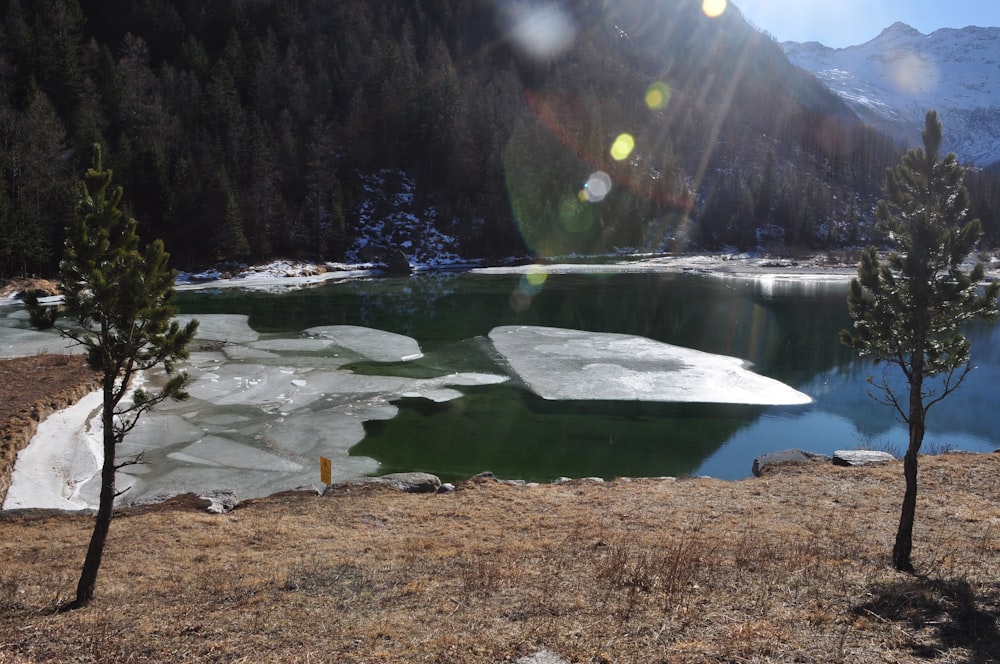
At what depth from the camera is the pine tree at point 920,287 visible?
9.51 metres

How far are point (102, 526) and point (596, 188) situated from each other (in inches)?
4787

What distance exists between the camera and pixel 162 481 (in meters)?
17.2

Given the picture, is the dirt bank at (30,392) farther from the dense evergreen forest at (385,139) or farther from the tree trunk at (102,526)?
the dense evergreen forest at (385,139)

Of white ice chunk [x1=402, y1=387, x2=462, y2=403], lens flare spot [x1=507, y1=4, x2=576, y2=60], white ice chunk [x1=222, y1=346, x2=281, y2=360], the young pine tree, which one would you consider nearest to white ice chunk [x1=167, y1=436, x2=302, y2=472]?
white ice chunk [x1=402, y1=387, x2=462, y2=403]

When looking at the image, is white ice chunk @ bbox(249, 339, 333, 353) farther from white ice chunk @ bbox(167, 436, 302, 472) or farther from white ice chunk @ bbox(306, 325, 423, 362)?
white ice chunk @ bbox(167, 436, 302, 472)

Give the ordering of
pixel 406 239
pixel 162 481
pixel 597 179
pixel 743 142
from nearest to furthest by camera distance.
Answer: pixel 162 481, pixel 406 239, pixel 597 179, pixel 743 142

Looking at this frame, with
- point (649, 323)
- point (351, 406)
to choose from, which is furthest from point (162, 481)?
point (649, 323)

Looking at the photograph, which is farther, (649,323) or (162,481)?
(649,323)

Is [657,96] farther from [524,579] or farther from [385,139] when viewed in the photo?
[524,579]

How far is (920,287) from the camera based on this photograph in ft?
31.1

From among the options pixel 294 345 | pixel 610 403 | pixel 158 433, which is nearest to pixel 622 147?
pixel 294 345

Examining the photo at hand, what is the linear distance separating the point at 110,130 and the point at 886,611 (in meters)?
106

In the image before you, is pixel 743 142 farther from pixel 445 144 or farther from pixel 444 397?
pixel 444 397

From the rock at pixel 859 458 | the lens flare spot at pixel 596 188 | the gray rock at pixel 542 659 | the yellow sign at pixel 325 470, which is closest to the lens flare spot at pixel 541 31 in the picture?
the lens flare spot at pixel 596 188
